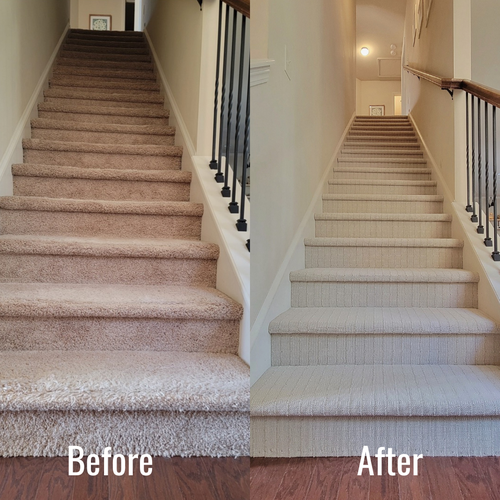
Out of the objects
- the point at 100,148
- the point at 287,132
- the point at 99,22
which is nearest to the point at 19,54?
the point at 100,148

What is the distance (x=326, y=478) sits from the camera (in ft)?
4.49

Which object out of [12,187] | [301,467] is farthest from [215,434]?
[12,187]

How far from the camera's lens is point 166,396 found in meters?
1.27

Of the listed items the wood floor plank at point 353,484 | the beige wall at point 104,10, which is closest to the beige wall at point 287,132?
the wood floor plank at point 353,484

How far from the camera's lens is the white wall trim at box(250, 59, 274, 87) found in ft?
5.43

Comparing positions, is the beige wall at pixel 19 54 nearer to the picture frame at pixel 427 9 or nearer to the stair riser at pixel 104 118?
the stair riser at pixel 104 118

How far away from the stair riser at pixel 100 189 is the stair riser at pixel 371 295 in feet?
2.75

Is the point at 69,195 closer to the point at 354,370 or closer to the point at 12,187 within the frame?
the point at 12,187

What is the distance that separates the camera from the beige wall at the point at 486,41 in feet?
15.5

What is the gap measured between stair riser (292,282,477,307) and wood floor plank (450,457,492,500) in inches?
30.5

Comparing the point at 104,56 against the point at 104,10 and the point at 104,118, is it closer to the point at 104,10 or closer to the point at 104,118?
the point at 104,118

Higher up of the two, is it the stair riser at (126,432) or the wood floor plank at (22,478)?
the stair riser at (126,432)

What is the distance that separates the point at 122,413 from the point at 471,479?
103cm

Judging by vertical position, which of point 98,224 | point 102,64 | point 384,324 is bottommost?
point 384,324
